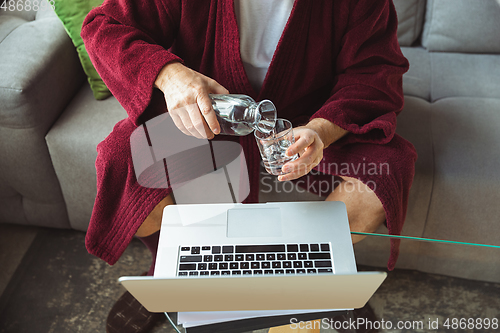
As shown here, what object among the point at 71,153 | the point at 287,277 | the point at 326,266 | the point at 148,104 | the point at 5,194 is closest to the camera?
the point at 287,277

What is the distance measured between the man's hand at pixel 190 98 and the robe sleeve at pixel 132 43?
0.10 feet

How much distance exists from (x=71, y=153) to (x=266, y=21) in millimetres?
685

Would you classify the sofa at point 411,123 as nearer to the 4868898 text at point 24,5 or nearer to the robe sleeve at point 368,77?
the 4868898 text at point 24,5

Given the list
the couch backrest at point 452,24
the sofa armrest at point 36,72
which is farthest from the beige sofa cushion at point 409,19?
the sofa armrest at point 36,72

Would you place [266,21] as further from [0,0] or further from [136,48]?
[0,0]

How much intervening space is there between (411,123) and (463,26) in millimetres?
533

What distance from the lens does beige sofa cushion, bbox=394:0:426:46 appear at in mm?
1465

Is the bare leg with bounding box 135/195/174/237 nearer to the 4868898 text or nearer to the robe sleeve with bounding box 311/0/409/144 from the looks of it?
the robe sleeve with bounding box 311/0/409/144

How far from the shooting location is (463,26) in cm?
146

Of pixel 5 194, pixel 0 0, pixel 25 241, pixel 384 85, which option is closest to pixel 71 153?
pixel 5 194

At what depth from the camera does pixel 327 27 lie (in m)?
1.00

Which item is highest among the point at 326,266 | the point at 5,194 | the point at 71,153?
the point at 326,266

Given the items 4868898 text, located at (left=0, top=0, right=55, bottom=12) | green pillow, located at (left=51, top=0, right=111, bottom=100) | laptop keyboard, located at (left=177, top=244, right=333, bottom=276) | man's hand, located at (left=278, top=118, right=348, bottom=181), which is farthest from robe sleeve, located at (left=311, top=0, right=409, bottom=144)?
4868898 text, located at (left=0, top=0, right=55, bottom=12)

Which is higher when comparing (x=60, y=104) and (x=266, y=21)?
(x=266, y=21)
